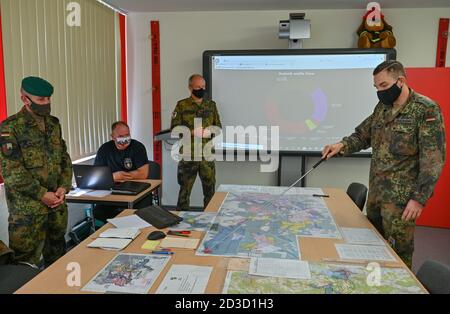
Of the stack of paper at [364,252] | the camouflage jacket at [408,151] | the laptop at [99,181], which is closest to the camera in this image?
the stack of paper at [364,252]

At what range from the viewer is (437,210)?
4.20m

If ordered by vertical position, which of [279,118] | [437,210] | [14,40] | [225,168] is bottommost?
[437,210]

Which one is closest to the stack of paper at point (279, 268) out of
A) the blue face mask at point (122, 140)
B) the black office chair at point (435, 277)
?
the black office chair at point (435, 277)

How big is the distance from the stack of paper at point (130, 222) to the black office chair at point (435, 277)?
4.34ft

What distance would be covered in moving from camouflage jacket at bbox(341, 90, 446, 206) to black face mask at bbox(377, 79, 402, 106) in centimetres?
6

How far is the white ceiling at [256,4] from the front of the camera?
3945 millimetres

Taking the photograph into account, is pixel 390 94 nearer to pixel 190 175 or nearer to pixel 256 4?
pixel 190 175

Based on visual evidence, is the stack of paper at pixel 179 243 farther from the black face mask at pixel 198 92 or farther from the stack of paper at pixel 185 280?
the black face mask at pixel 198 92

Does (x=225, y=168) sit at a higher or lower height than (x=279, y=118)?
lower

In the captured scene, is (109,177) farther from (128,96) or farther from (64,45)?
(128,96)

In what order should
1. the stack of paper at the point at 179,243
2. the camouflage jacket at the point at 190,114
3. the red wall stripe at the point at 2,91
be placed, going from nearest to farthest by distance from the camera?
the stack of paper at the point at 179,243
the red wall stripe at the point at 2,91
the camouflage jacket at the point at 190,114

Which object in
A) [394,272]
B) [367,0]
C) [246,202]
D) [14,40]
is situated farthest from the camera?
[367,0]

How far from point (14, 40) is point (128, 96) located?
6.65 feet

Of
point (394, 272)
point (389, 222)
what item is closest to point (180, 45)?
point (389, 222)
